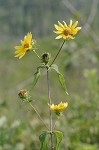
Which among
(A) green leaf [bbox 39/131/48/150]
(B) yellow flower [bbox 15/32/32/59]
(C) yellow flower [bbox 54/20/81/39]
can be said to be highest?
(C) yellow flower [bbox 54/20/81/39]

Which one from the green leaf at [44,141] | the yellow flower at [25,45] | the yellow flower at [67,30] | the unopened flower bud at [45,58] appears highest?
the yellow flower at [67,30]

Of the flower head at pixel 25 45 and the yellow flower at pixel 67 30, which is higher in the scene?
the yellow flower at pixel 67 30

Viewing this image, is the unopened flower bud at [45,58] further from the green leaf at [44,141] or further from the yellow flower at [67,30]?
the green leaf at [44,141]

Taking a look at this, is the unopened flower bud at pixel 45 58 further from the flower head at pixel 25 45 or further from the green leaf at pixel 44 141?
the green leaf at pixel 44 141

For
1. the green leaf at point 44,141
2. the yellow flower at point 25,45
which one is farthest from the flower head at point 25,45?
the green leaf at point 44,141

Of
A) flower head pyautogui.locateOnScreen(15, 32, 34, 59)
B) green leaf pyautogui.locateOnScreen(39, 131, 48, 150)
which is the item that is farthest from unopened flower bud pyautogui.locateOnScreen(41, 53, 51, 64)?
green leaf pyautogui.locateOnScreen(39, 131, 48, 150)

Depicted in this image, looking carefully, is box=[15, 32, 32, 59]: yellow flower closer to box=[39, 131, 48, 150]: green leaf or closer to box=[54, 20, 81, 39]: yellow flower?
box=[54, 20, 81, 39]: yellow flower

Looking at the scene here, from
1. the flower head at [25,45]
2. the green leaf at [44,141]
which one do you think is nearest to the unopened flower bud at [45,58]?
the flower head at [25,45]

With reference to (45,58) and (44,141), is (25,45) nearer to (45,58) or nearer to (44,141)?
(45,58)

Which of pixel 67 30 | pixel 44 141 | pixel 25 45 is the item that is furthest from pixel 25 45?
pixel 44 141

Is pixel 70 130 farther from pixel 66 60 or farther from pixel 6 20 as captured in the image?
pixel 6 20

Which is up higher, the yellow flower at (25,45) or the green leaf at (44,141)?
the yellow flower at (25,45)

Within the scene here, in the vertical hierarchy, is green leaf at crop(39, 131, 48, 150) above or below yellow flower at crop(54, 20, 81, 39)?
below
